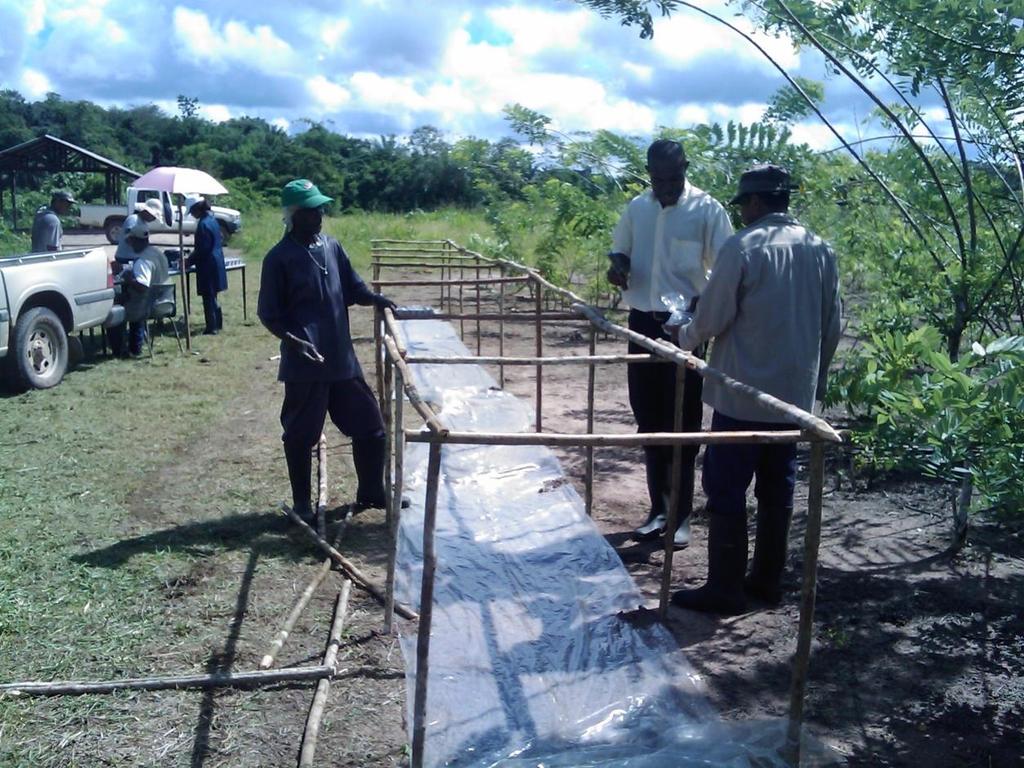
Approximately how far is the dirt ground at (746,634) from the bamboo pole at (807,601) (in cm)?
32

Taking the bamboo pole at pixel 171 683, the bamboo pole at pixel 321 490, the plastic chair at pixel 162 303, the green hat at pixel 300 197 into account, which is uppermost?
the green hat at pixel 300 197

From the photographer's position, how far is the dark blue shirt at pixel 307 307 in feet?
16.2

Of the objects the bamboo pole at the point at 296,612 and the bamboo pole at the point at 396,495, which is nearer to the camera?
the bamboo pole at the point at 396,495

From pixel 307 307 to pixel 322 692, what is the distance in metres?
2.11

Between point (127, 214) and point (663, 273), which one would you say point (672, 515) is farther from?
point (127, 214)

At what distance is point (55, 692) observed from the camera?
352cm

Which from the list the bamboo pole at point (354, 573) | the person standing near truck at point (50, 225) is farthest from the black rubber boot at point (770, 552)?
the person standing near truck at point (50, 225)

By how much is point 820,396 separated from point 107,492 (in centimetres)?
409

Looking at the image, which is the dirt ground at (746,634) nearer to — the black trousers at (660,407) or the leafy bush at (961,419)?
the black trousers at (660,407)

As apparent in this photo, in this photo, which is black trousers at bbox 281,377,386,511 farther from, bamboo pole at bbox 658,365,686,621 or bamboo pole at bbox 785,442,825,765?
bamboo pole at bbox 785,442,825,765

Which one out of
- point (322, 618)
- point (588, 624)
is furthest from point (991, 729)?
point (322, 618)

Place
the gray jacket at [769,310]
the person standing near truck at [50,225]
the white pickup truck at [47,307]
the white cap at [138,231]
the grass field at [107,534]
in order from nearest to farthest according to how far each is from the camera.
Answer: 1. the grass field at [107,534]
2. the gray jacket at [769,310]
3. the white pickup truck at [47,307]
4. the white cap at [138,231]
5. the person standing near truck at [50,225]

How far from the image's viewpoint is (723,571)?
4.12 meters

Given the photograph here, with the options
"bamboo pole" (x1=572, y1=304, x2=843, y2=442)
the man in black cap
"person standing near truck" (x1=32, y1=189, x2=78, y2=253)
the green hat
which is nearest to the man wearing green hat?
the green hat
